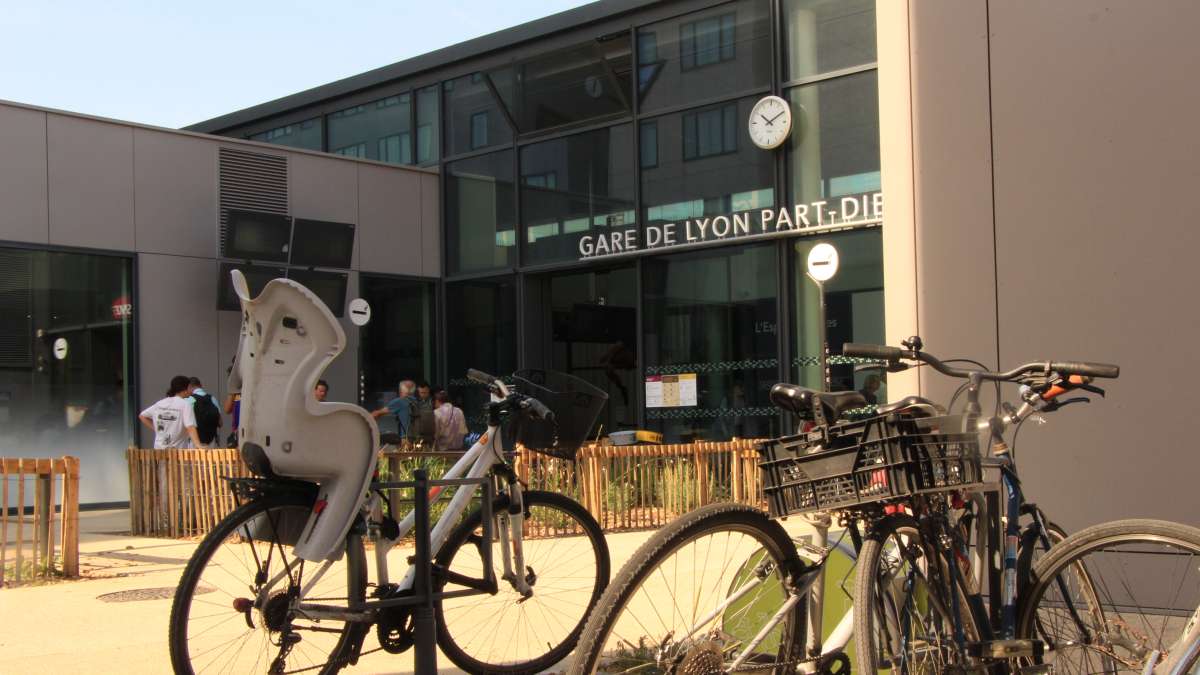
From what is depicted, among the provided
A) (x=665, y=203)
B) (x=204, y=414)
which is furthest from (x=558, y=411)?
(x=665, y=203)

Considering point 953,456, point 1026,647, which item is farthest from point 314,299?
point 1026,647

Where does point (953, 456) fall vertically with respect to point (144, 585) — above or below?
above

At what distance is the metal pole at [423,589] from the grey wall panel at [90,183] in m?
12.8

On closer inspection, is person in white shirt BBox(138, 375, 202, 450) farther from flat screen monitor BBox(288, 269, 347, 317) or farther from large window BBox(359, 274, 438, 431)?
large window BBox(359, 274, 438, 431)

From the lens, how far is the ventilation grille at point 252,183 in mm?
17344

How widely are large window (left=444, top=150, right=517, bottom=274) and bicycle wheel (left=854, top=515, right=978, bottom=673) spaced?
1538 centimetres

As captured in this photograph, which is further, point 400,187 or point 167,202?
point 400,187

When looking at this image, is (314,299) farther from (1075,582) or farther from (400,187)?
(400,187)

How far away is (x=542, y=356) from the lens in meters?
18.4

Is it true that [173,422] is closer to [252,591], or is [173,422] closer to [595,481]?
[595,481]

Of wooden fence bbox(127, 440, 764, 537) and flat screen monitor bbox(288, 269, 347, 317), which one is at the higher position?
flat screen monitor bbox(288, 269, 347, 317)

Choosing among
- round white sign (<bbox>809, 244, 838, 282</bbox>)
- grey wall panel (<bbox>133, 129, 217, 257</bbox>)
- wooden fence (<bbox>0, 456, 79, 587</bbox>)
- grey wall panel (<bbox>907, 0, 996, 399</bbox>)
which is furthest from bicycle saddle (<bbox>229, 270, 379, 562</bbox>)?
grey wall panel (<bbox>133, 129, 217, 257</bbox>)

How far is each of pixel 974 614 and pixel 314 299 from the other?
89.2 inches

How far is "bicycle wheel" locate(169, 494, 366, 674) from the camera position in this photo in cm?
402
